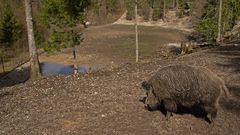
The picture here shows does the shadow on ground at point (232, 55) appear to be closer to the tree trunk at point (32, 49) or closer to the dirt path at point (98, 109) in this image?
the dirt path at point (98, 109)

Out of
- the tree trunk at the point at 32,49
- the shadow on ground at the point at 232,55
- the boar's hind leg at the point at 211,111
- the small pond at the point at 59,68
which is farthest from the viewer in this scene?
the small pond at the point at 59,68

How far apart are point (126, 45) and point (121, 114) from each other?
51.5 metres

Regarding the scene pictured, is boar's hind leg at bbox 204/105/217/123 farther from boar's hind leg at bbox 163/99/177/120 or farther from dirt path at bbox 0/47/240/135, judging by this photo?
boar's hind leg at bbox 163/99/177/120

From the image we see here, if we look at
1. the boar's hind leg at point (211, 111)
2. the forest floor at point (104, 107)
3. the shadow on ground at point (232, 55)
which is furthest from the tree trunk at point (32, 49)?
the boar's hind leg at point (211, 111)

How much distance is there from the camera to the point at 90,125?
12070mm

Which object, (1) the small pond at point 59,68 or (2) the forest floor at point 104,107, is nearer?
(2) the forest floor at point 104,107

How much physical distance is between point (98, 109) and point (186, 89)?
145 inches

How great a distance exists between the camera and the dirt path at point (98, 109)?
11.7 meters

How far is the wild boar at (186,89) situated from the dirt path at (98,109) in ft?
2.28

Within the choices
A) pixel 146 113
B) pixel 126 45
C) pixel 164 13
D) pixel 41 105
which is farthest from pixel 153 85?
pixel 164 13

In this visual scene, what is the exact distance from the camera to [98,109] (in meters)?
13.4

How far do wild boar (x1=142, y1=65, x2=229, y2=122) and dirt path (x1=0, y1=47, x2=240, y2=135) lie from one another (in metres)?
0.69

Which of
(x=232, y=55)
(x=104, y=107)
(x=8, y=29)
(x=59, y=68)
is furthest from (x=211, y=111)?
(x=8, y=29)

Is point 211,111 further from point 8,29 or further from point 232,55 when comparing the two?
point 8,29
